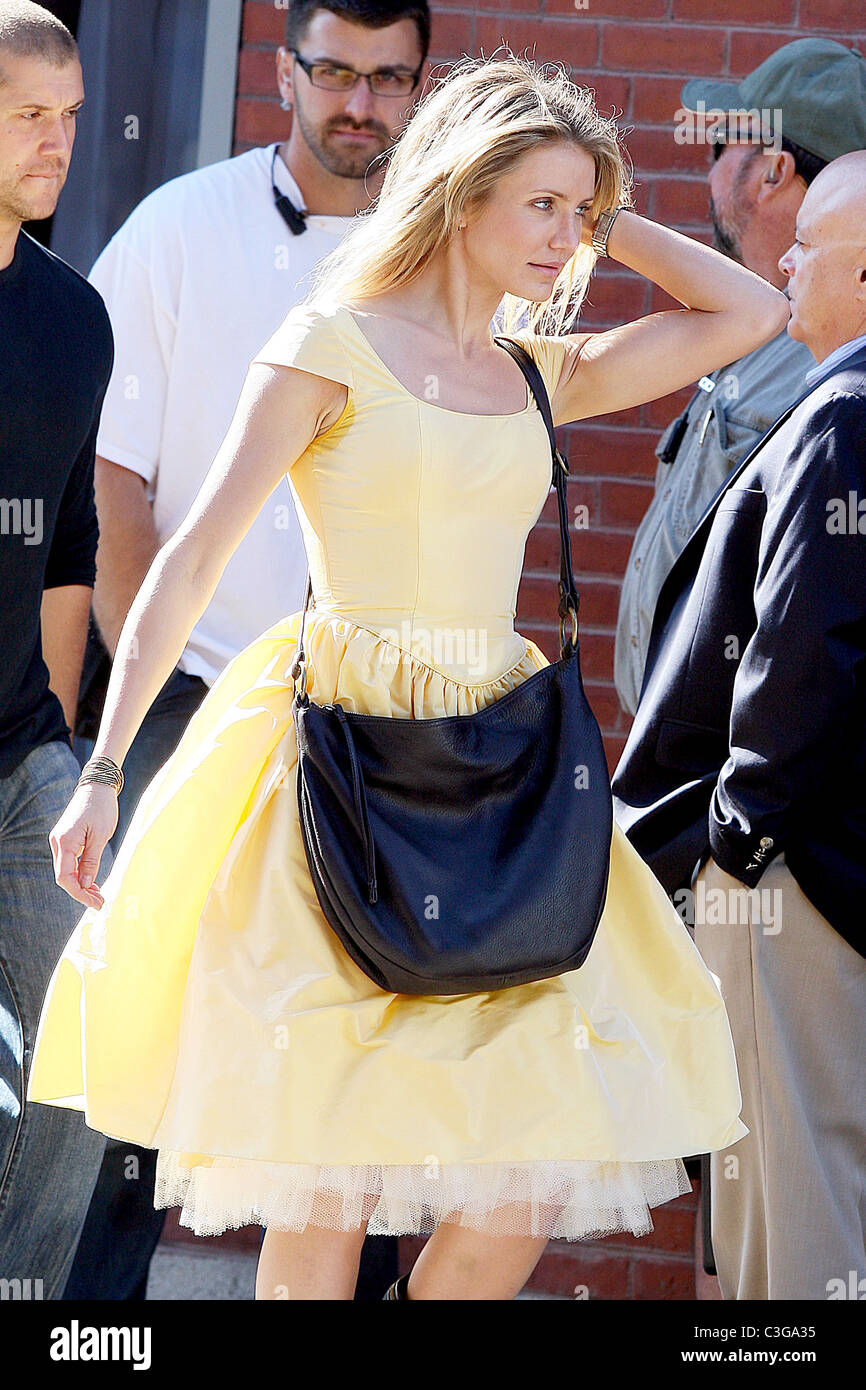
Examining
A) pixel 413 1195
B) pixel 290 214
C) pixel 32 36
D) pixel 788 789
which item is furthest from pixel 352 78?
pixel 413 1195

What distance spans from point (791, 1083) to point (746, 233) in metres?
1.85

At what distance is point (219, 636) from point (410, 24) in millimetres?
1285

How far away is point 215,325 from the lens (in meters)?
3.37

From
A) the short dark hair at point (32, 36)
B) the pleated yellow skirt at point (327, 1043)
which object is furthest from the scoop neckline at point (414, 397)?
the short dark hair at point (32, 36)

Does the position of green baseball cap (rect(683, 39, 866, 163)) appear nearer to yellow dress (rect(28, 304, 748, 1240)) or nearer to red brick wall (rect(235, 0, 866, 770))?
red brick wall (rect(235, 0, 866, 770))

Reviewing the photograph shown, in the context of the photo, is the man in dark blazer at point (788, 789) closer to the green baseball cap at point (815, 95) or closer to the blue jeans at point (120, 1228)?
the green baseball cap at point (815, 95)

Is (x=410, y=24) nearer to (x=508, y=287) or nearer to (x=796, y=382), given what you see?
(x=796, y=382)

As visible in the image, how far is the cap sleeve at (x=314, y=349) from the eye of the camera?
2.26 m

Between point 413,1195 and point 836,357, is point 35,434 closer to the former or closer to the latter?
point 836,357

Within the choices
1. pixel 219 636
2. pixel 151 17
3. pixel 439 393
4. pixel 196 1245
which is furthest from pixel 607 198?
pixel 196 1245

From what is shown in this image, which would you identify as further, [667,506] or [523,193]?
[667,506]

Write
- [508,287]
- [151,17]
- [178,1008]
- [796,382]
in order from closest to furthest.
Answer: [178,1008]
[508,287]
[796,382]
[151,17]

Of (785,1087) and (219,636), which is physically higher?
(219,636)

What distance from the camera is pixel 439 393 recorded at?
234 centimetres
